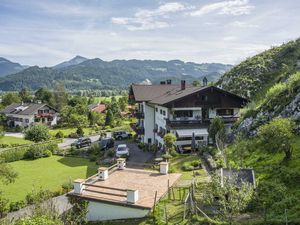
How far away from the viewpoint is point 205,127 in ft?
125

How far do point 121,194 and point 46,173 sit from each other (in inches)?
802

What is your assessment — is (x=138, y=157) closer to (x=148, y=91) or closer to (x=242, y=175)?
(x=148, y=91)

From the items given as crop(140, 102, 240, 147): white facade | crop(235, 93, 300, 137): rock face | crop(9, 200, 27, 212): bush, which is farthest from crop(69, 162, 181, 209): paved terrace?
crop(140, 102, 240, 147): white facade

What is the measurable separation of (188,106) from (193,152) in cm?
613

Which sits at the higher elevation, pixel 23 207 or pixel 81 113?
pixel 81 113

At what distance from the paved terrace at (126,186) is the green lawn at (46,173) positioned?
299 inches

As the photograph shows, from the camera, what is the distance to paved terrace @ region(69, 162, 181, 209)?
17.5 meters

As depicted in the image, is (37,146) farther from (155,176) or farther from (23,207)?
(155,176)

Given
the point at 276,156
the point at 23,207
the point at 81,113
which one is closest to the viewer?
the point at 276,156

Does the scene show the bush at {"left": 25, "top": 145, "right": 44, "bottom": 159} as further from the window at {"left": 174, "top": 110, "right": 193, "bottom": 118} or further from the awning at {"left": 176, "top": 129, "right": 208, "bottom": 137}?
the awning at {"left": 176, "top": 129, "right": 208, "bottom": 137}

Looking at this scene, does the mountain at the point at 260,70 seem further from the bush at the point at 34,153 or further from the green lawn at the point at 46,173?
the bush at the point at 34,153

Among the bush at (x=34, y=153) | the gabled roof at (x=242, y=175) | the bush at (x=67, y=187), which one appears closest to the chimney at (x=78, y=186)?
the gabled roof at (x=242, y=175)

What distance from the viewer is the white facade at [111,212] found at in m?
16.6

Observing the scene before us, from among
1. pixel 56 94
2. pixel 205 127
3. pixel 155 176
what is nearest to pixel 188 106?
pixel 205 127
